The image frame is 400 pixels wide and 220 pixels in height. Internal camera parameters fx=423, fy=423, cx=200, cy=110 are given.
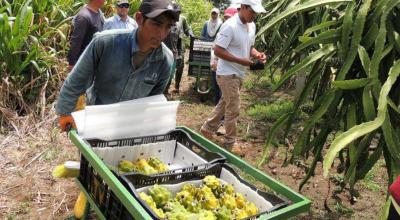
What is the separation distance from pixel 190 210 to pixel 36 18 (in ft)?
14.5

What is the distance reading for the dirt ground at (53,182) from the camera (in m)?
3.39

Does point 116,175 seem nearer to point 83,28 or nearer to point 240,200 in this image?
point 240,200

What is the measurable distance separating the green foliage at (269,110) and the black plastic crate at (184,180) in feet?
14.5

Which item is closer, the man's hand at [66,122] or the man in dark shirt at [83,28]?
the man's hand at [66,122]

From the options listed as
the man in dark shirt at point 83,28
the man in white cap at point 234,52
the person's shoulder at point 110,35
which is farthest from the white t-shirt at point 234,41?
the person's shoulder at point 110,35

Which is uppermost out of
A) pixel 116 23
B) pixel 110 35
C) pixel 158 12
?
pixel 158 12

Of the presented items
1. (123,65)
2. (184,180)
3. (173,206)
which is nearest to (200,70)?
(123,65)

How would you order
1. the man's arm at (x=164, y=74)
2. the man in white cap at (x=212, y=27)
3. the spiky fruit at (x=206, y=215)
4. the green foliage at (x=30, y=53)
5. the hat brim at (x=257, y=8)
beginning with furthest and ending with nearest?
the man in white cap at (x=212, y=27) → the green foliage at (x=30, y=53) → the hat brim at (x=257, y=8) → the man's arm at (x=164, y=74) → the spiky fruit at (x=206, y=215)

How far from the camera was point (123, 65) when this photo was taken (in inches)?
100

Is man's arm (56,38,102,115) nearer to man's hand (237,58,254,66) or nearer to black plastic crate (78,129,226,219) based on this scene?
black plastic crate (78,129,226,219)

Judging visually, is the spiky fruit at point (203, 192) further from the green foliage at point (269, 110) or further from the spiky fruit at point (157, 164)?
the green foliage at point (269, 110)

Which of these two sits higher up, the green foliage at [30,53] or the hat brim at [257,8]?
the hat brim at [257,8]

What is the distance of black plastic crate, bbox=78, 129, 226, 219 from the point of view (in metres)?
1.91

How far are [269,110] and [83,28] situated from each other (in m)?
3.46
